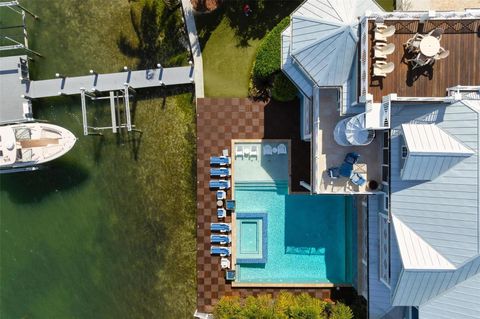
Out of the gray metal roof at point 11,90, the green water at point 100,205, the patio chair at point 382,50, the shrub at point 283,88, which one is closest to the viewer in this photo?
the patio chair at point 382,50

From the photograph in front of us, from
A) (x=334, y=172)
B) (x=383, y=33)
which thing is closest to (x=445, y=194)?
(x=334, y=172)

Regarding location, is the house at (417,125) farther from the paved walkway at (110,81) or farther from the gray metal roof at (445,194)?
the paved walkway at (110,81)

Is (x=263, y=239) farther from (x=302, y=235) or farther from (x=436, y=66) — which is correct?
(x=436, y=66)

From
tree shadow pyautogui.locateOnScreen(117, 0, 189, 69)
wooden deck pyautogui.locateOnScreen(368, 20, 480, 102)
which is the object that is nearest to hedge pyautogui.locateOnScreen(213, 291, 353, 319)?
wooden deck pyautogui.locateOnScreen(368, 20, 480, 102)

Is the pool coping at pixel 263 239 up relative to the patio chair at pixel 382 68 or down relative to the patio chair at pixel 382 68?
down

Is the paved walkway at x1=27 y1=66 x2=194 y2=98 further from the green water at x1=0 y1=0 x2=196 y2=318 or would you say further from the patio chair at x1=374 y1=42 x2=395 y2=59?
the patio chair at x1=374 y1=42 x2=395 y2=59

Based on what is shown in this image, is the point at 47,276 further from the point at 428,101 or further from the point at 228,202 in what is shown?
the point at 428,101

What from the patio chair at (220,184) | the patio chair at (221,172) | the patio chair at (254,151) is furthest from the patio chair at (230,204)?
the patio chair at (254,151)
